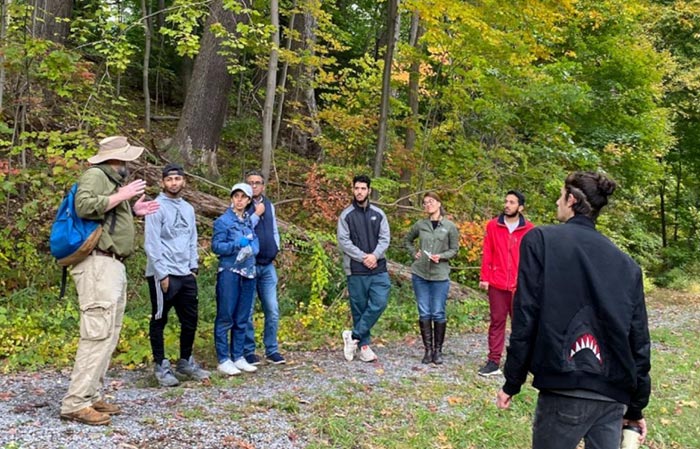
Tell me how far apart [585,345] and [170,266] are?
360 centimetres

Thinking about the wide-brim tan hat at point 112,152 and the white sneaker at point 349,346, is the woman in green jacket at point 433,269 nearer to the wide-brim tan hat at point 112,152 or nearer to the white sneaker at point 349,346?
the white sneaker at point 349,346

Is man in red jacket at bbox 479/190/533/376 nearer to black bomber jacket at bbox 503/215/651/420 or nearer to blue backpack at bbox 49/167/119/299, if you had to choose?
black bomber jacket at bbox 503/215/651/420

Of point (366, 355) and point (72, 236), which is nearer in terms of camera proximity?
point (72, 236)

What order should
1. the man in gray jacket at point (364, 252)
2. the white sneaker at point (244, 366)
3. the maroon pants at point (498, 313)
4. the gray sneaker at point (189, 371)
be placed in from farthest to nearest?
the man in gray jacket at point (364, 252), the maroon pants at point (498, 313), the white sneaker at point (244, 366), the gray sneaker at point (189, 371)

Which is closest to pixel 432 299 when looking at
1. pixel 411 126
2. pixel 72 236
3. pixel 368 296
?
pixel 368 296

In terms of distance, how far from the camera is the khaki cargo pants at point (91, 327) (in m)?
4.13

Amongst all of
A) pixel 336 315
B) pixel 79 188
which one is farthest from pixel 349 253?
pixel 79 188

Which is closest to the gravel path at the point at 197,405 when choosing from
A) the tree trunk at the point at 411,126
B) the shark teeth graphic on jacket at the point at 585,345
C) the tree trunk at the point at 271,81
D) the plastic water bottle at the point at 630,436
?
the plastic water bottle at the point at 630,436

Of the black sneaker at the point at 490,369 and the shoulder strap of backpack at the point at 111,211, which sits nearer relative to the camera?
the shoulder strap of backpack at the point at 111,211

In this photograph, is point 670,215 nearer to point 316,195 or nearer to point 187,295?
point 316,195

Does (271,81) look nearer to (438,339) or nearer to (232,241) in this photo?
(232,241)

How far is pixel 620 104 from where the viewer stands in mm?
14531

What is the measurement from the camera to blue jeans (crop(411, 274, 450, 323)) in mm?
6629

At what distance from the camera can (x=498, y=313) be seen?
6.32 metres
